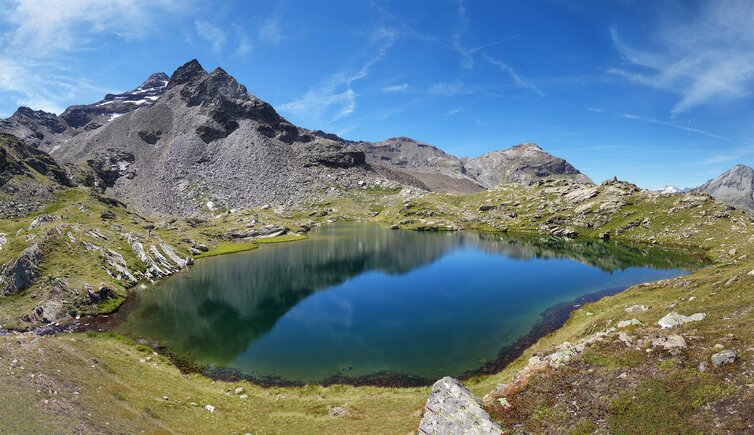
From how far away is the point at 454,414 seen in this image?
855 inches

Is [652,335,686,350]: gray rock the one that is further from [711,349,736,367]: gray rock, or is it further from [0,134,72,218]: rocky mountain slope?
[0,134,72,218]: rocky mountain slope

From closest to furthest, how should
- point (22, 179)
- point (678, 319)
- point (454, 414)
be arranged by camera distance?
1. point (454, 414)
2. point (678, 319)
3. point (22, 179)

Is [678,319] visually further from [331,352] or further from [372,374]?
[331,352]

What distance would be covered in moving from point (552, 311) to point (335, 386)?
42.4 meters

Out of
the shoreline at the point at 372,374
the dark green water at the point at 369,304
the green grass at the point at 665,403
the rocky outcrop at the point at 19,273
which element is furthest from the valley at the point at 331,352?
the dark green water at the point at 369,304

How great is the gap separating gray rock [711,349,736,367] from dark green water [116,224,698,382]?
26.9 m

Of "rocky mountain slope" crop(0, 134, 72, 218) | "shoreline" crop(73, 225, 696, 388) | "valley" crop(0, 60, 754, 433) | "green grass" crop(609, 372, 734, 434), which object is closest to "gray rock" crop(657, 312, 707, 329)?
"valley" crop(0, 60, 754, 433)

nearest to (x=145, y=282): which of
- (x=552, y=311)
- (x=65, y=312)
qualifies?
(x=65, y=312)

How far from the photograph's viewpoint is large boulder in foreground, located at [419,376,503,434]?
2088 centimetres

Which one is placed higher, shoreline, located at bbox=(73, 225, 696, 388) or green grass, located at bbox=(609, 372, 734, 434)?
green grass, located at bbox=(609, 372, 734, 434)

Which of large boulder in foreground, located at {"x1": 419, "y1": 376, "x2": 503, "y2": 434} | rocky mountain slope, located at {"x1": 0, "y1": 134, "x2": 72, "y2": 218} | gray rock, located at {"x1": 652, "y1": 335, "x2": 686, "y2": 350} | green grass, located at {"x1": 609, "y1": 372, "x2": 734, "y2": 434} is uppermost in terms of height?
rocky mountain slope, located at {"x1": 0, "y1": 134, "x2": 72, "y2": 218}

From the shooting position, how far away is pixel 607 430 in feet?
60.3

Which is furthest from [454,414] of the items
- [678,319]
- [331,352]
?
[331,352]

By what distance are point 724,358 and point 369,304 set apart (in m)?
58.3
